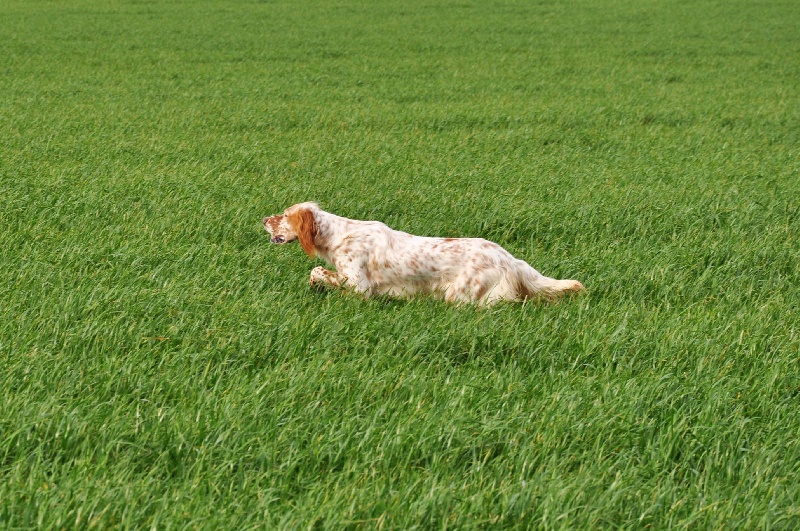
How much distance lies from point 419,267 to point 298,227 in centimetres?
85

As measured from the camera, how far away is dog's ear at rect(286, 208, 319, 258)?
545cm

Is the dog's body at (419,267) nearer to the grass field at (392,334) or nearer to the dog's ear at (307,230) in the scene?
the dog's ear at (307,230)

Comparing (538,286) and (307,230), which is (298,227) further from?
(538,286)

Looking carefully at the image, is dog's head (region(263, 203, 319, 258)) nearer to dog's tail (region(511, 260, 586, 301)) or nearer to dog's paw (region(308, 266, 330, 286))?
dog's paw (region(308, 266, 330, 286))

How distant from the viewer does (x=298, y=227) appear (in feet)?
18.0

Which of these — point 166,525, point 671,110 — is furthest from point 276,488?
point 671,110

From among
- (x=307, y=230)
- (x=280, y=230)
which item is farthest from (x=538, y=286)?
(x=280, y=230)

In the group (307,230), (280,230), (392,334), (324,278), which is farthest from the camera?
(280,230)

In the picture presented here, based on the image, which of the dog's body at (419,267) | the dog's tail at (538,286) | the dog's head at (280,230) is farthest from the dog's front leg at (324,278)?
the dog's tail at (538,286)

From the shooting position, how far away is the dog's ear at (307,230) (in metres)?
5.45

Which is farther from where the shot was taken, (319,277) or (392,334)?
(319,277)

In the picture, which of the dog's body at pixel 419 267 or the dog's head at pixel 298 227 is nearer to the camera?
the dog's body at pixel 419 267

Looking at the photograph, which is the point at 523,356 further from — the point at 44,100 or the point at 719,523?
the point at 44,100

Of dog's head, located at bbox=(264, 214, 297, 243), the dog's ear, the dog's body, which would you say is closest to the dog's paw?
the dog's body
